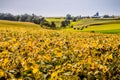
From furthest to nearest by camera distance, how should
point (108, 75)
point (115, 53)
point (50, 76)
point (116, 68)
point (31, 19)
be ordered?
point (31, 19) → point (115, 53) → point (116, 68) → point (108, 75) → point (50, 76)

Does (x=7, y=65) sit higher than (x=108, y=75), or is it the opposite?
(x=7, y=65)

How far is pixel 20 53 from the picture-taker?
11945 mm

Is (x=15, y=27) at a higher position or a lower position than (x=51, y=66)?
lower

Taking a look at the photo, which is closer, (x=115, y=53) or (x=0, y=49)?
(x=0, y=49)

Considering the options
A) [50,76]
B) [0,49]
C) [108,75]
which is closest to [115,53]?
[108,75]

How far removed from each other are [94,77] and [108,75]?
2.78 feet

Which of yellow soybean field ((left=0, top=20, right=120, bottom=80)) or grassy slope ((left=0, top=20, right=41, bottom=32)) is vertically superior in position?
yellow soybean field ((left=0, top=20, right=120, bottom=80))

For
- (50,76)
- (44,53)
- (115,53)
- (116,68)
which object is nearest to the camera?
(50,76)

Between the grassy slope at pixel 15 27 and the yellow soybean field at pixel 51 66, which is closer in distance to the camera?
the yellow soybean field at pixel 51 66

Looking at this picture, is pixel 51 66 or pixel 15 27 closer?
pixel 51 66

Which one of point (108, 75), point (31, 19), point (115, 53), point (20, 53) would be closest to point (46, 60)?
point (20, 53)

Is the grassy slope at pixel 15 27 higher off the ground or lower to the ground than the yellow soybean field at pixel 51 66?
lower

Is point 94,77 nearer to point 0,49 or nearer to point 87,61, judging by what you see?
point 87,61

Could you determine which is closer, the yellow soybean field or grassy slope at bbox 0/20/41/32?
the yellow soybean field
